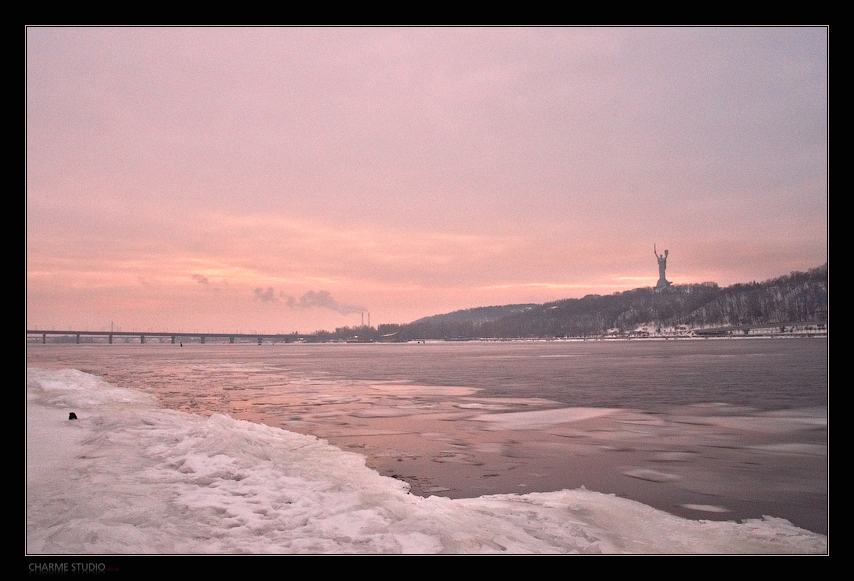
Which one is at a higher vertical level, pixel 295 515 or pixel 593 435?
pixel 295 515

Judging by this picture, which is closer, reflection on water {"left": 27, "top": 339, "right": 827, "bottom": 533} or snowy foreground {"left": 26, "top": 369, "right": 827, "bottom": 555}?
snowy foreground {"left": 26, "top": 369, "right": 827, "bottom": 555}

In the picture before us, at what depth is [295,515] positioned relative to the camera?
7.80m

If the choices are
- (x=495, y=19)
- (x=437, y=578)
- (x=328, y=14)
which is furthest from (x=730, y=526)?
(x=328, y=14)

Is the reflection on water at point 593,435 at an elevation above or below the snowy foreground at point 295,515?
below

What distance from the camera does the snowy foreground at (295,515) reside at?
21.5 ft

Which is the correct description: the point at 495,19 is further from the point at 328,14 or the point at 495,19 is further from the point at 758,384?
the point at 758,384

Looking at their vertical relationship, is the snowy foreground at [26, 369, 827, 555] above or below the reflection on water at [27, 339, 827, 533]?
above

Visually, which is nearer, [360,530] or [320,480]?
[360,530]

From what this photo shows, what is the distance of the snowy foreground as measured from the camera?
6.55 metres

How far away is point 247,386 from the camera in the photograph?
32.8 m

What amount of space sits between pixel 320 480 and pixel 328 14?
322 inches

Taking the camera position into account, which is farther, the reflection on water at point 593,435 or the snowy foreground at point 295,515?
the reflection on water at point 593,435

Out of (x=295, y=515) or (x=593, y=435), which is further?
(x=593, y=435)
